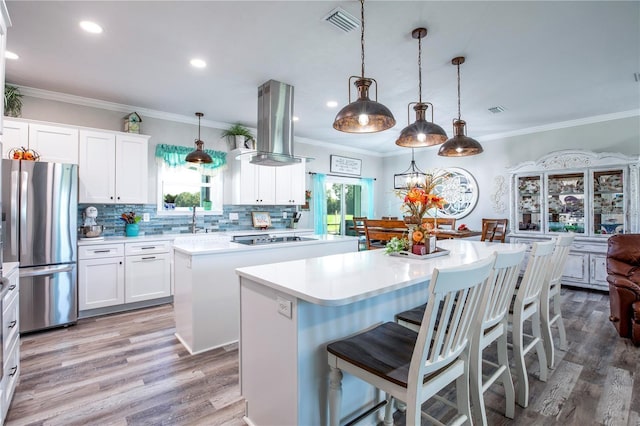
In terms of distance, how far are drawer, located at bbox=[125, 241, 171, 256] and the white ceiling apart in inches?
74.7

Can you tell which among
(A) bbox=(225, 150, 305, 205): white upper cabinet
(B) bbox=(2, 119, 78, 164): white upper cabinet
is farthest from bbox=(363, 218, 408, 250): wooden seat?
(B) bbox=(2, 119, 78, 164): white upper cabinet

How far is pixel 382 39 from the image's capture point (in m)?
2.68

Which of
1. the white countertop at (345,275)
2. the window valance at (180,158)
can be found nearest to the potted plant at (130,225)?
the window valance at (180,158)

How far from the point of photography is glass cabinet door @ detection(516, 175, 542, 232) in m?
5.25

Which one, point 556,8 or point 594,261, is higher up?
point 556,8

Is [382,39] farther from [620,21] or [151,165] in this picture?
[151,165]

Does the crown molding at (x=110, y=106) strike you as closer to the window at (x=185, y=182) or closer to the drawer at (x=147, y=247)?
the window at (x=185, y=182)

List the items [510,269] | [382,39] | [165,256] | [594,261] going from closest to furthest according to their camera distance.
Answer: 1. [510,269]
2. [382,39]
3. [165,256]
4. [594,261]

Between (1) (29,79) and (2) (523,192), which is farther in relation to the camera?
(2) (523,192)

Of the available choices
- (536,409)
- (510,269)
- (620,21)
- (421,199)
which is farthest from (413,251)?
(620,21)

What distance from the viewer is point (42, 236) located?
327 cm

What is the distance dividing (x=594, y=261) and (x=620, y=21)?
3541 millimetres

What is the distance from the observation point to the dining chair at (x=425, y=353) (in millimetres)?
1184

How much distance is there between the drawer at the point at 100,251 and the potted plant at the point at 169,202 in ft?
3.48
